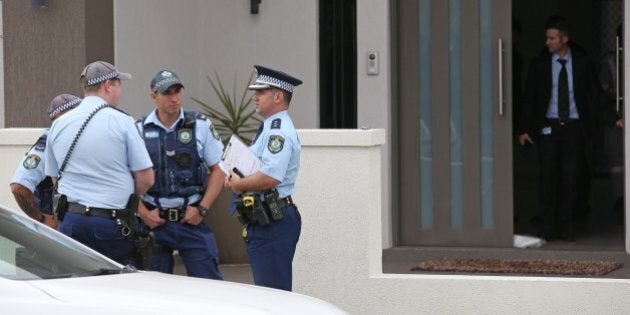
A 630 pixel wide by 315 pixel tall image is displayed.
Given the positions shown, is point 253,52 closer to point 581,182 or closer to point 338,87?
point 338,87

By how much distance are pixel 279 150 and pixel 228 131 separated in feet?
14.5

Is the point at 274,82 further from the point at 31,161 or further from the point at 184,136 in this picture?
the point at 31,161

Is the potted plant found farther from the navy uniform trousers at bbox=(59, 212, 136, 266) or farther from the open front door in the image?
the navy uniform trousers at bbox=(59, 212, 136, 266)

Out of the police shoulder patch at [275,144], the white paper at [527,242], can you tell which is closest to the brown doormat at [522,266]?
the white paper at [527,242]

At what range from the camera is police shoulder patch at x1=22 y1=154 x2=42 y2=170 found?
9484 millimetres

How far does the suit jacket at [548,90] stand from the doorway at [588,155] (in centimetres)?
26

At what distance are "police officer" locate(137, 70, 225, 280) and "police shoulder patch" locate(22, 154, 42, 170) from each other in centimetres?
75

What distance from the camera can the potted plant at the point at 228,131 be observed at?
12430 mm

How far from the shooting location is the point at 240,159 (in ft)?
28.3

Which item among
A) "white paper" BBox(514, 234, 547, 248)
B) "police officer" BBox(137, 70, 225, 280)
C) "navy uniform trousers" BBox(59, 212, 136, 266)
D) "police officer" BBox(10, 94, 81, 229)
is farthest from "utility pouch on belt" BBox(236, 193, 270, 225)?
"white paper" BBox(514, 234, 547, 248)

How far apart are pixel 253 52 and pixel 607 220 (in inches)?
150

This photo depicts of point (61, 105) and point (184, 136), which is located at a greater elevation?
point (61, 105)

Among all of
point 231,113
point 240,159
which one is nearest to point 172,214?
point 240,159

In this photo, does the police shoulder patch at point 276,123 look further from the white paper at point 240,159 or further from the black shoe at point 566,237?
the black shoe at point 566,237
